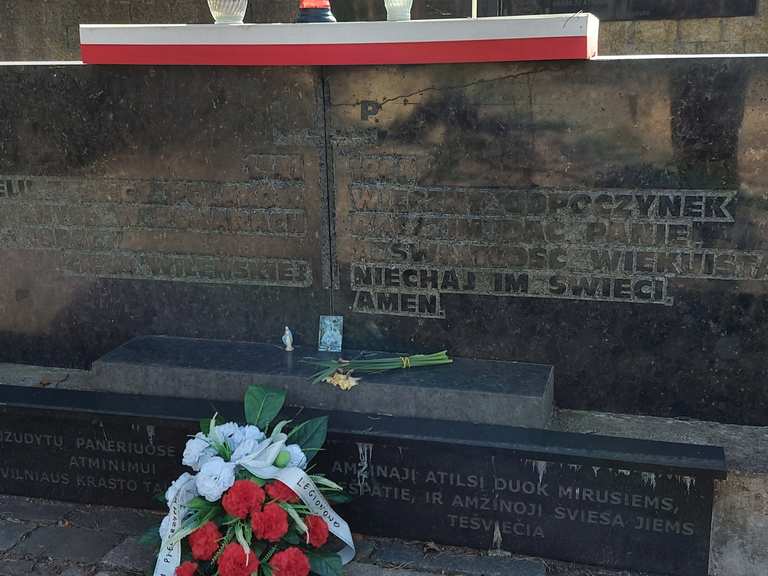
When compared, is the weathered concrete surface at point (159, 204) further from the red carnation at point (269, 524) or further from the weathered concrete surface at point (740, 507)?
the weathered concrete surface at point (740, 507)

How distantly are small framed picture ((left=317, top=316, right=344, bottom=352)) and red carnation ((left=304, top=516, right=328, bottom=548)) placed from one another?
0.99m

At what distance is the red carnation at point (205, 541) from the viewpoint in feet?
10.8

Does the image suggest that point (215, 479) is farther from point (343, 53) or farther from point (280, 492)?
point (343, 53)

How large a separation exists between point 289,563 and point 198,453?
568 mm

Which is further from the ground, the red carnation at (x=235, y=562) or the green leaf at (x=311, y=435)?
the green leaf at (x=311, y=435)

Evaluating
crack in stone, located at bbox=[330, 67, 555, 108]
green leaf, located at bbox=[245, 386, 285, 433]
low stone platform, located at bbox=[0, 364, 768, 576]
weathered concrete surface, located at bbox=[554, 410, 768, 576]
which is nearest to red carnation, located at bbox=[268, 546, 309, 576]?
green leaf, located at bbox=[245, 386, 285, 433]

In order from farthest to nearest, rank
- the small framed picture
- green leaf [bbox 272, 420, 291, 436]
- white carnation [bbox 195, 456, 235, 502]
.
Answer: the small framed picture → green leaf [bbox 272, 420, 291, 436] → white carnation [bbox 195, 456, 235, 502]

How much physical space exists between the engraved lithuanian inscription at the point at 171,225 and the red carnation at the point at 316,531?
123 centimetres

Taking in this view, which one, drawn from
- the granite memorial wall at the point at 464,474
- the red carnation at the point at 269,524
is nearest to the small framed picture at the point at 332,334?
the granite memorial wall at the point at 464,474

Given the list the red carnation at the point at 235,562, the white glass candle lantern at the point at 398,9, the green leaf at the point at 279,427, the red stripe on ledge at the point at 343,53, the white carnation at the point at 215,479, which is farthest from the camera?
the white glass candle lantern at the point at 398,9

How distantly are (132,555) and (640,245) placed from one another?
8.34 feet

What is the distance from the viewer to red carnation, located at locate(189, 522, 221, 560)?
3305 millimetres

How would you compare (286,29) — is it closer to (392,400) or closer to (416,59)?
(416,59)

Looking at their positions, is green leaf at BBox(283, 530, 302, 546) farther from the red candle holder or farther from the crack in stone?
the red candle holder
